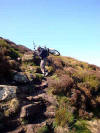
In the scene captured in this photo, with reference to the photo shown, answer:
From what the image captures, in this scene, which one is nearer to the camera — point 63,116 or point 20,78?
point 63,116

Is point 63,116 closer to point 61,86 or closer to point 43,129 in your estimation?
point 43,129

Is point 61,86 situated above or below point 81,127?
above

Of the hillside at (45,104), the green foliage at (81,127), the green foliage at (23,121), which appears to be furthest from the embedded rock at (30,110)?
the green foliage at (81,127)

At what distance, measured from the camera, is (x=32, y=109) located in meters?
6.95

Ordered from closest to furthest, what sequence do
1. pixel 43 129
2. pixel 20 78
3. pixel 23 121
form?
pixel 43 129 < pixel 23 121 < pixel 20 78

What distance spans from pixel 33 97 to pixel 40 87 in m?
1.49

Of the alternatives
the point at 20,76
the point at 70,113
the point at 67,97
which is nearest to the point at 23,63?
the point at 20,76

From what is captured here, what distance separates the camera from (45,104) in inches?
308

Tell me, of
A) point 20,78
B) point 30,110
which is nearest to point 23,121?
point 30,110

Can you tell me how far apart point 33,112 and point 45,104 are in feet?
3.61

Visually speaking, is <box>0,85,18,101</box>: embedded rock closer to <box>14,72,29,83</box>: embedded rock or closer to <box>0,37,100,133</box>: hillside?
<box>0,37,100,133</box>: hillside

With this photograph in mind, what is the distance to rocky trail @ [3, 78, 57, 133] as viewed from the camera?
6.01 metres

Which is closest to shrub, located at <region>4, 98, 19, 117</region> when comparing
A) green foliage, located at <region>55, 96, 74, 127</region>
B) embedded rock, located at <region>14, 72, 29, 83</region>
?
green foliage, located at <region>55, 96, 74, 127</region>

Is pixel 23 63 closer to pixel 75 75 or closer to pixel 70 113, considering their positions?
pixel 75 75
